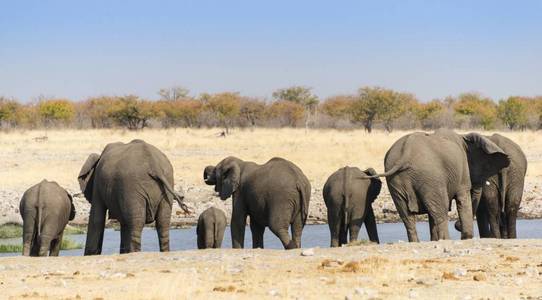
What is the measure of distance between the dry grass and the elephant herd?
1609cm

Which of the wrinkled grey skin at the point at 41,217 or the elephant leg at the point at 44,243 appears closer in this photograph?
the elephant leg at the point at 44,243

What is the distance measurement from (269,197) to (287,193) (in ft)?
1.17

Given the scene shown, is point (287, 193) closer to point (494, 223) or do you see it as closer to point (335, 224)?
point (335, 224)

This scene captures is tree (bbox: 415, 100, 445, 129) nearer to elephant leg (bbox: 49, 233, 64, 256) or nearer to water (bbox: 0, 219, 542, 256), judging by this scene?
water (bbox: 0, 219, 542, 256)

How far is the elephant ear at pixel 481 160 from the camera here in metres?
19.6

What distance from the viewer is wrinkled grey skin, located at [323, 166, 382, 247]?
1914 centimetres

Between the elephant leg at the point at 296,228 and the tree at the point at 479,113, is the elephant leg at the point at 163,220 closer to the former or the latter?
the elephant leg at the point at 296,228

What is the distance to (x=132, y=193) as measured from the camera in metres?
17.3

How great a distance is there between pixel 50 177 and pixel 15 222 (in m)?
9.36

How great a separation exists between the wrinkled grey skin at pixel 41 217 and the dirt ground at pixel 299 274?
2548 mm

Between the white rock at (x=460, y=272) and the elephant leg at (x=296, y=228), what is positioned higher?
the white rock at (x=460, y=272)

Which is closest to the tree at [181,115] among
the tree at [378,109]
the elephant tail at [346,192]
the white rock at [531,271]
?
the tree at [378,109]

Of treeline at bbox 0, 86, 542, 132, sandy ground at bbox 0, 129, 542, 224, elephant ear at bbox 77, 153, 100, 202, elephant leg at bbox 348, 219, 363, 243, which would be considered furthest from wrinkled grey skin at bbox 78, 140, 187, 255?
treeline at bbox 0, 86, 542, 132

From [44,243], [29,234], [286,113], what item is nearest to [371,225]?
[44,243]
